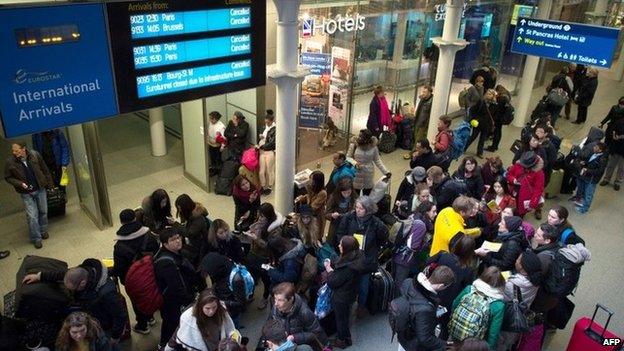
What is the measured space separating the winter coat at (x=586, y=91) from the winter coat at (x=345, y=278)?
9.33m

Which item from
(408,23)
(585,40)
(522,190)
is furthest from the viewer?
(408,23)

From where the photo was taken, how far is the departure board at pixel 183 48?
15.1 ft

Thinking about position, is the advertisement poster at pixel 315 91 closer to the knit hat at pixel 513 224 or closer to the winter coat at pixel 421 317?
the knit hat at pixel 513 224

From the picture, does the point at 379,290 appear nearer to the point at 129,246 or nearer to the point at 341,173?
the point at 341,173

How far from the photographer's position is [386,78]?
1124 centimetres

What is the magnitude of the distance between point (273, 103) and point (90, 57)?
15.9ft

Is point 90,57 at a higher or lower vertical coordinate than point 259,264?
higher

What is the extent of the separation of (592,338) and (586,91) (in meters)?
8.45

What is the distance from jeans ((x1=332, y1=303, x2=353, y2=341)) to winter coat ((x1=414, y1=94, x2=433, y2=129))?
5.56 meters

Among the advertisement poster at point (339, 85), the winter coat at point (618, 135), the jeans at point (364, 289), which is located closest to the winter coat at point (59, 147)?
the jeans at point (364, 289)

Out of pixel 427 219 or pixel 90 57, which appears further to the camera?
pixel 427 219

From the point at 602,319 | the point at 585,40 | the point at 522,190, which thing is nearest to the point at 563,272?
the point at 602,319

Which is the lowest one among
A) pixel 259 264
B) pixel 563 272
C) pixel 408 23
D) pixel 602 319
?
pixel 602 319

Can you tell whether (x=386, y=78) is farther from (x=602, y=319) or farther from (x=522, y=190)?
(x=602, y=319)
